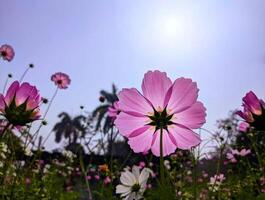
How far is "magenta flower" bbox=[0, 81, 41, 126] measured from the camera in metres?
0.81

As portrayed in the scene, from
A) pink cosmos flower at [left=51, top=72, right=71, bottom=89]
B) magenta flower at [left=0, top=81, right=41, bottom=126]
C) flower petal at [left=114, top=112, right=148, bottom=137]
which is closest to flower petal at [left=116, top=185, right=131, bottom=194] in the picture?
magenta flower at [left=0, top=81, right=41, bottom=126]

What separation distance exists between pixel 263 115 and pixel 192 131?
0.26m

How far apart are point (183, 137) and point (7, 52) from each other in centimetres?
240

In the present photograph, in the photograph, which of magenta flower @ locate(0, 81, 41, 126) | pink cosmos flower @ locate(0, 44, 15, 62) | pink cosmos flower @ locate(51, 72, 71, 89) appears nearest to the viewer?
magenta flower @ locate(0, 81, 41, 126)

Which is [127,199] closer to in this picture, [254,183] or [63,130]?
[254,183]

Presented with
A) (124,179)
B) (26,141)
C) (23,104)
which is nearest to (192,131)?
(23,104)

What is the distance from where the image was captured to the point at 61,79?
117 inches

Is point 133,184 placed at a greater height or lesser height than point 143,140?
greater

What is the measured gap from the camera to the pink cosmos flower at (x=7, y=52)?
2812 millimetres

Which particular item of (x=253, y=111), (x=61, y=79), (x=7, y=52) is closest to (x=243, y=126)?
(x=253, y=111)

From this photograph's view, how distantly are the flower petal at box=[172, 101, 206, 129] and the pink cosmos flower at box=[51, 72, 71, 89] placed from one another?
2.28m

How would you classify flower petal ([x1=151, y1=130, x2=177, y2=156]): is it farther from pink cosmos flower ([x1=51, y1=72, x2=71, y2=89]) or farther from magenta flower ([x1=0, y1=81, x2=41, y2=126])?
pink cosmos flower ([x1=51, y1=72, x2=71, y2=89])

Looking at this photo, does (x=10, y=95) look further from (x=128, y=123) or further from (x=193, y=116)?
(x=193, y=116)

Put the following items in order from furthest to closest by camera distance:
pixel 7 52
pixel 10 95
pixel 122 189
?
1. pixel 7 52
2. pixel 122 189
3. pixel 10 95
